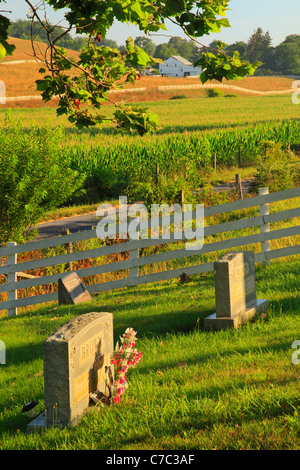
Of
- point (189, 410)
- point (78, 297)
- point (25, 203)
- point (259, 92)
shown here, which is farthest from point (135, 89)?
point (189, 410)

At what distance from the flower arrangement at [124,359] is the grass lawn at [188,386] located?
0.12m

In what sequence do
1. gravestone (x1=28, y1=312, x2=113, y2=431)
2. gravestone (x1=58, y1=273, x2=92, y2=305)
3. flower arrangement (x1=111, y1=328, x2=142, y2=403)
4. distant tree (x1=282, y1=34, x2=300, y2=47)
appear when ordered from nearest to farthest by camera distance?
gravestone (x1=28, y1=312, x2=113, y2=431) → flower arrangement (x1=111, y1=328, x2=142, y2=403) → gravestone (x1=58, y1=273, x2=92, y2=305) → distant tree (x1=282, y1=34, x2=300, y2=47)

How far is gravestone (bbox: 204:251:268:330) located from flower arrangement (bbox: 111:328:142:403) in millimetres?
1926

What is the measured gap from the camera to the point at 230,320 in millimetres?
6805

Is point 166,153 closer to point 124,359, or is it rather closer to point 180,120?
point 180,120

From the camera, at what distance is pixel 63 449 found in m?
4.14

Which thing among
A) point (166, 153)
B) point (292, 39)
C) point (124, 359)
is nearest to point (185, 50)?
point (292, 39)

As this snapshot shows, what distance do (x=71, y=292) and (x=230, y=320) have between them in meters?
4.25

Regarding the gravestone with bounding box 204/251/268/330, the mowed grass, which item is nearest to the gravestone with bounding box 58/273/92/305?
the gravestone with bounding box 204/251/268/330

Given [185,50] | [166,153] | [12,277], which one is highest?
[185,50]

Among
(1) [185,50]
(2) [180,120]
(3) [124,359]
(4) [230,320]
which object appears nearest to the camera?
(3) [124,359]

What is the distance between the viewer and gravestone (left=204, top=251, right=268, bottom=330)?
6.91 metres

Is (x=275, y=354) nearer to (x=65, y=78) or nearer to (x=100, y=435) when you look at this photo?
(x=100, y=435)

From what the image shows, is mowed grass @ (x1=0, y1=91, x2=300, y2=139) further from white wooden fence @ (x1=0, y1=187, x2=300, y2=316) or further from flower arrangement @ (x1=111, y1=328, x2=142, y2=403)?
flower arrangement @ (x1=111, y1=328, x2=142, y2=403)
